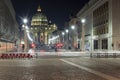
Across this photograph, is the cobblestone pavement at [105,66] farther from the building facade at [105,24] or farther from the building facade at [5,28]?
the building facade at [105,24]

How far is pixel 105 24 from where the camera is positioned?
318 ft

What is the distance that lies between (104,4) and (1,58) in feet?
179

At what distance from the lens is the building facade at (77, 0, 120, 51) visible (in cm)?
8856

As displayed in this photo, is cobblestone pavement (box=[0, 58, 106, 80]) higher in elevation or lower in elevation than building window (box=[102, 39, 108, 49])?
lower

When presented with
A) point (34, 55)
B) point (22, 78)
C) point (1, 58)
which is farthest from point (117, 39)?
point (22, 78)

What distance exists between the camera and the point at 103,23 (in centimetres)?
10025

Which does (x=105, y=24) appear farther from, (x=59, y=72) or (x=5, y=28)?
(x=59, y=72)

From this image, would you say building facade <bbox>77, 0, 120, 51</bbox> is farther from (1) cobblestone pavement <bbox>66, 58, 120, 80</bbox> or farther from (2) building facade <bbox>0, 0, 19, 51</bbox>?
(1) cobblestone pavement <bbox>66, 58, 120, 80</bbox>

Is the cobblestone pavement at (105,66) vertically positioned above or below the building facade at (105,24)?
below

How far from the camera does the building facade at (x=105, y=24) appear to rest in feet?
291

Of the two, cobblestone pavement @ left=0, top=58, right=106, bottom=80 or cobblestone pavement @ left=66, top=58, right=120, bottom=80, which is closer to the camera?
cobblestone pavement @ left=0, top=58, right=106, bottom=80

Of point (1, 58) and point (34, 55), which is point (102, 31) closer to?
point (34, 55)

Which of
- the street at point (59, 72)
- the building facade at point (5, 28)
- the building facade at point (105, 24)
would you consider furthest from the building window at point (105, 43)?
the street at point (59, 72)

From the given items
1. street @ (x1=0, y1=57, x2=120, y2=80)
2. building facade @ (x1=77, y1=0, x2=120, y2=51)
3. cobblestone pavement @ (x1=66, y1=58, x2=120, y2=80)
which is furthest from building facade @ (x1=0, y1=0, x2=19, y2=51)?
street @ (x1=0, y1=57, x2=120, y2=80)
